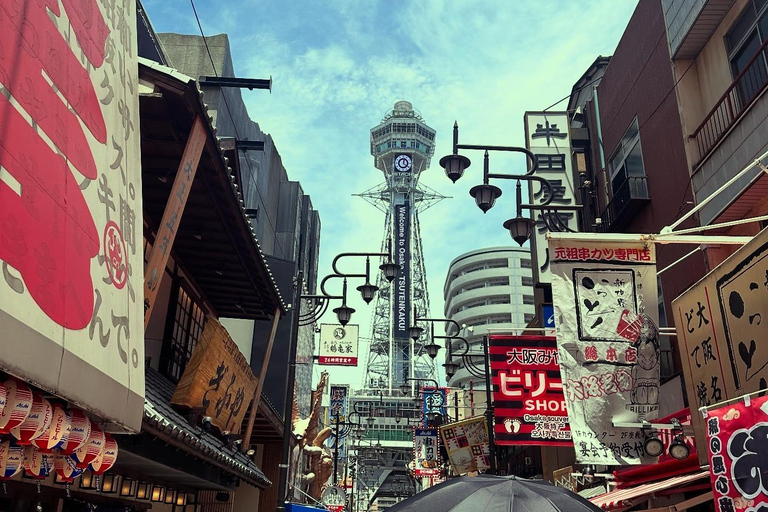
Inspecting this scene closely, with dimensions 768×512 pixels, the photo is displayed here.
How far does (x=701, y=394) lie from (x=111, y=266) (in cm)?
795

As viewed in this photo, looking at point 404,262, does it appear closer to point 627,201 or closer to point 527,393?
point 627,201

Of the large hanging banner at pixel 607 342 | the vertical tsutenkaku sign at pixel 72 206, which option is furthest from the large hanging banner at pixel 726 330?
the vertical tsutenkaku sign at pixel 72 206

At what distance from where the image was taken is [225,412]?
1374 cm

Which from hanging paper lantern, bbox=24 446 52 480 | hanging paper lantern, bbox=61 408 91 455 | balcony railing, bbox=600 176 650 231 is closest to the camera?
hanging paper lantern, bbox=61 408 91 455

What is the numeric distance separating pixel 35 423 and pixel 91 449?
120 cm

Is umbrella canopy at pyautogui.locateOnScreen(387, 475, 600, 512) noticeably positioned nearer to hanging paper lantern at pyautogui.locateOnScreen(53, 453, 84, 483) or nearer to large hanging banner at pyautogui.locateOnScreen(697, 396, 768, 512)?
large hanging banner at pyautogui.locateOnScreen(697, 396, 768, 512)

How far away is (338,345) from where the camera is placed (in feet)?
112

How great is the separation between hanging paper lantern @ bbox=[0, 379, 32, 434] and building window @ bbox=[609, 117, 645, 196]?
623 inches

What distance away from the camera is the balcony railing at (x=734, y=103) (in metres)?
→ 11.7

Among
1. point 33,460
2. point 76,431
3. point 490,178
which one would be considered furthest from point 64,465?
point 490,178

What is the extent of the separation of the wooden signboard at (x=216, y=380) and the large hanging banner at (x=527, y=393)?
6.53m

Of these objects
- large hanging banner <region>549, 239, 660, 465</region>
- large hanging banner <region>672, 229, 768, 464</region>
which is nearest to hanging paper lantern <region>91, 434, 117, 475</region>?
large hanging banner <region>549, 239, 660, 465</region>

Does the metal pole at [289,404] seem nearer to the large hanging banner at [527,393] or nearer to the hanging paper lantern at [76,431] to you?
the large hanging banner at [527,393]

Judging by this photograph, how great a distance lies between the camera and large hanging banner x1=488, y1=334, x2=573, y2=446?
16.1 meters
